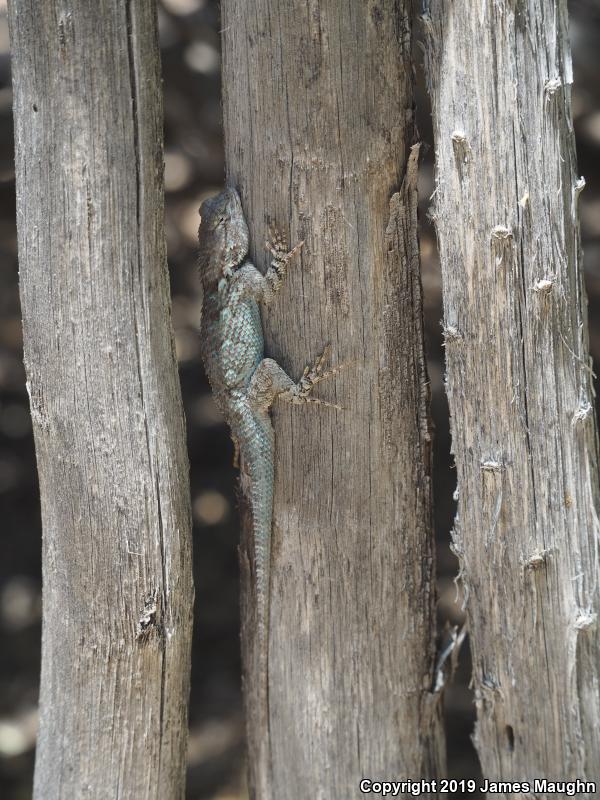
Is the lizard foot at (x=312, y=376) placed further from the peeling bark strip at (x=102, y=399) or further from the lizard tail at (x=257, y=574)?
the peeling bark strip at (x=102, y=399)

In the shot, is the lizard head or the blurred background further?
the blurred background

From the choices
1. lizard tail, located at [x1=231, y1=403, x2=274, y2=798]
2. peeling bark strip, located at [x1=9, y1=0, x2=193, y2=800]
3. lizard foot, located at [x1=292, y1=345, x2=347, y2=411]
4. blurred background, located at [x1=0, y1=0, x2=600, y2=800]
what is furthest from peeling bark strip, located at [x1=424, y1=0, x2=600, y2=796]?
blurred background, located at [x1=0, y1=0, x2=600, y2=800]

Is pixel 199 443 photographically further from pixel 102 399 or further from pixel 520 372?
pixel 520 372

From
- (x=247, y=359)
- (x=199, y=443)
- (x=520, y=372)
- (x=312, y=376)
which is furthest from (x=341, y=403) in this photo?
(x=199, y=443)

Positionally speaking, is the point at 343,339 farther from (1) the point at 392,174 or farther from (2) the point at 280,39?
(2) the point at 280,39

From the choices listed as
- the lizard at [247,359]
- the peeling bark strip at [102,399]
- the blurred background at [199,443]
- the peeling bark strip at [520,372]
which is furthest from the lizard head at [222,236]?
the blurred background at [199,443]

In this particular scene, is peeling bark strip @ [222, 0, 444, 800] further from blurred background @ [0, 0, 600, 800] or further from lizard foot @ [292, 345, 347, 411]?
blurred background @ [0, 0, 600, 800]

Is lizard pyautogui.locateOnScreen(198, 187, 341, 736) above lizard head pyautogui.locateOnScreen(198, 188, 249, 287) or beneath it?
beneath
